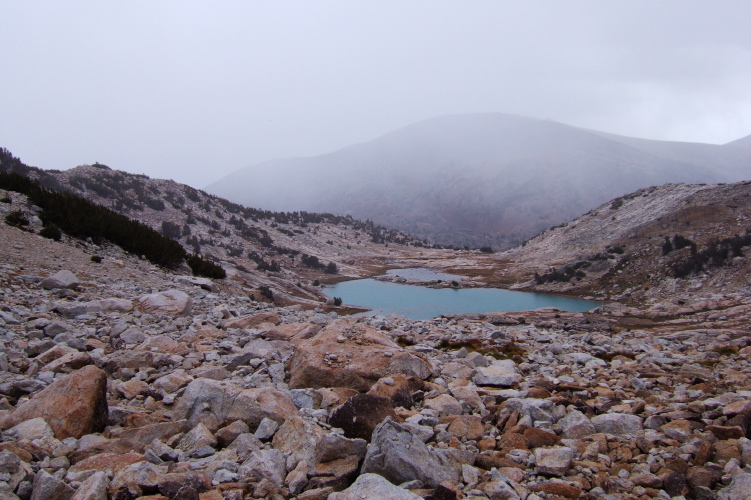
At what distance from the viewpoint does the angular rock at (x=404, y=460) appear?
13.3 ft

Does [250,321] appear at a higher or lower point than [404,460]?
lower

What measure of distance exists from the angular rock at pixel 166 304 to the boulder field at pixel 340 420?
1783mm

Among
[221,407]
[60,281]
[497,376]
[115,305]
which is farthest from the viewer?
[60,281]

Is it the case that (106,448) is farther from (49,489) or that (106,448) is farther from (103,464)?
(49,489)

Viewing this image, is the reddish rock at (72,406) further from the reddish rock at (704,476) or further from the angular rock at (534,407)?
the reddish rock at (704,476)

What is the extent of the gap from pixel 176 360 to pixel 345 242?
80960 millimetres

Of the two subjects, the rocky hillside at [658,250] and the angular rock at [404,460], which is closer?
the angular rock at [404,460]

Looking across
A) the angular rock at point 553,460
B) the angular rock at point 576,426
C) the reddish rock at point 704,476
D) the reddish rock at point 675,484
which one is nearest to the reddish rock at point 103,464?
the angular rock at point 553,460

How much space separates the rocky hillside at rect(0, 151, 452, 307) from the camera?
4519 centimetres

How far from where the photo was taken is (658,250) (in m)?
44.2

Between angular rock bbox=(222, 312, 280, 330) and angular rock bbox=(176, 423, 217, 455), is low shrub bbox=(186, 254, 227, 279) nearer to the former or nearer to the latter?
angular rock bbox=(222, 312, 280, 330)

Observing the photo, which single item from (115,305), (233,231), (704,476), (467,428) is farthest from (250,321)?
(233,231)

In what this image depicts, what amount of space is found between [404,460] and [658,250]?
50072 millimetres

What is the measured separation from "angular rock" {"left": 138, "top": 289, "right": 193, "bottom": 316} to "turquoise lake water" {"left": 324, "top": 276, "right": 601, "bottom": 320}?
24912mm
